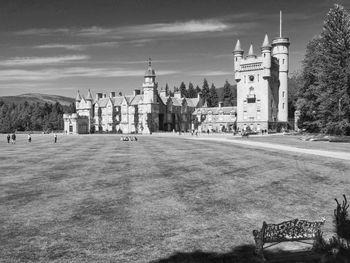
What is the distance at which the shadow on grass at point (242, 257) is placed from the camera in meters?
7.77

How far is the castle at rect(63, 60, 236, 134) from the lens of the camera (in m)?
98.8

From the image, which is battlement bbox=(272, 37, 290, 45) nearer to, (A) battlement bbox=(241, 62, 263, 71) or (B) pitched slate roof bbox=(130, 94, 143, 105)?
(A) battlement bbox=(241, 62, 263, 71)

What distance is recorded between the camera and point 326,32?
47594 millimetres

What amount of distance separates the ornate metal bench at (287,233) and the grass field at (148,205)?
116 centimetres

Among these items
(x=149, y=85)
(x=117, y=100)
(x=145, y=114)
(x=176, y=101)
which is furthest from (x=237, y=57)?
(x=117, y=100)

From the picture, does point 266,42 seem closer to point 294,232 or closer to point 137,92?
point 137,92

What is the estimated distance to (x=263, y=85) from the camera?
3127 inches

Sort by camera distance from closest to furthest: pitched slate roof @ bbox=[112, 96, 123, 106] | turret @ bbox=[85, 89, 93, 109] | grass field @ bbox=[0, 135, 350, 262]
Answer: grass field @ bbox=[0, 135, 350, 262]
pitched slate roof @ bbox=[112, 96, 123, 106]
turret @ bbox=[85, 89, 93, 109]

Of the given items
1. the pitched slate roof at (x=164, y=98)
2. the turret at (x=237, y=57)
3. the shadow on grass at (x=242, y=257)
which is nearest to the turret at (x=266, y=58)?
the turret at (x=237, y=57)

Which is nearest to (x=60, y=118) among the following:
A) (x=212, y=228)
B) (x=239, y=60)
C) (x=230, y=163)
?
(x=239, y=60)

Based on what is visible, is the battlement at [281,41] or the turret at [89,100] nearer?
the battlement at [281,41]

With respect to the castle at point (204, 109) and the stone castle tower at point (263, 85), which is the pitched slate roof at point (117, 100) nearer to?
the castle at point (204, 109)

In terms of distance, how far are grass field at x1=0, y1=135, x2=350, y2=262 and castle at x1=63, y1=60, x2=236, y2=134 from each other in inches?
2951

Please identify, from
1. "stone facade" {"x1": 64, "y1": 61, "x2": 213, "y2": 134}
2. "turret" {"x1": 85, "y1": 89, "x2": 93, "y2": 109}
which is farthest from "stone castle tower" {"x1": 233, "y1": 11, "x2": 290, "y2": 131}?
"turret" {"x1": 85, "y1": 89, "x2": 93, "y2": 109}
